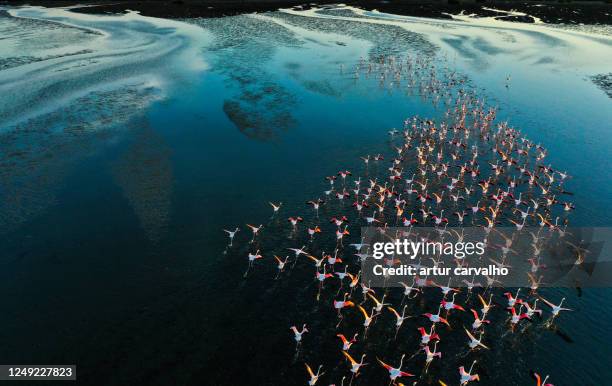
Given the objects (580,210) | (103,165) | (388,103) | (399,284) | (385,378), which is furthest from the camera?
(388,103)

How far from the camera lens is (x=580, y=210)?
2030 inches

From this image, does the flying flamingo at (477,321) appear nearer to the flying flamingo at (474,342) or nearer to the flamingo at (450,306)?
the flying flamingo at (474,342)

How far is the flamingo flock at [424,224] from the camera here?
3303cm

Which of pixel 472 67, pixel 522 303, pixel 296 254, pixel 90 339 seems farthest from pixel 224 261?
pixel 472 67

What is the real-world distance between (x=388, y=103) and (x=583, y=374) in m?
62.5

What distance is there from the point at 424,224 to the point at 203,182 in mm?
27752

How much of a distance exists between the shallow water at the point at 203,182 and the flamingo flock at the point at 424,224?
2.71 feet

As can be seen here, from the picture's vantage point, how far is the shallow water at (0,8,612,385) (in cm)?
3325

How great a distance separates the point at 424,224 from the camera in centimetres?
4819

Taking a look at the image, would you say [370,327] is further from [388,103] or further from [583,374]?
[388,103]

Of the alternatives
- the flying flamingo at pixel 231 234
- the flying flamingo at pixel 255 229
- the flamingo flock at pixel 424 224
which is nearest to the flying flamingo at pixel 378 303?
the flamingo flock at pixel 424 224

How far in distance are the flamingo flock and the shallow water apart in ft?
2.71

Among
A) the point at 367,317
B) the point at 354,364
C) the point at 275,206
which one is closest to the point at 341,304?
the point at 367,317

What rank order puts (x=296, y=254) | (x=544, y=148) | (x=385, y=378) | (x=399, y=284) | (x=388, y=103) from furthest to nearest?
(x=388, y=103)
(x=544, y=148)
(x=296, y=254)
(x=399, y=284)
(x=385, y=378)
